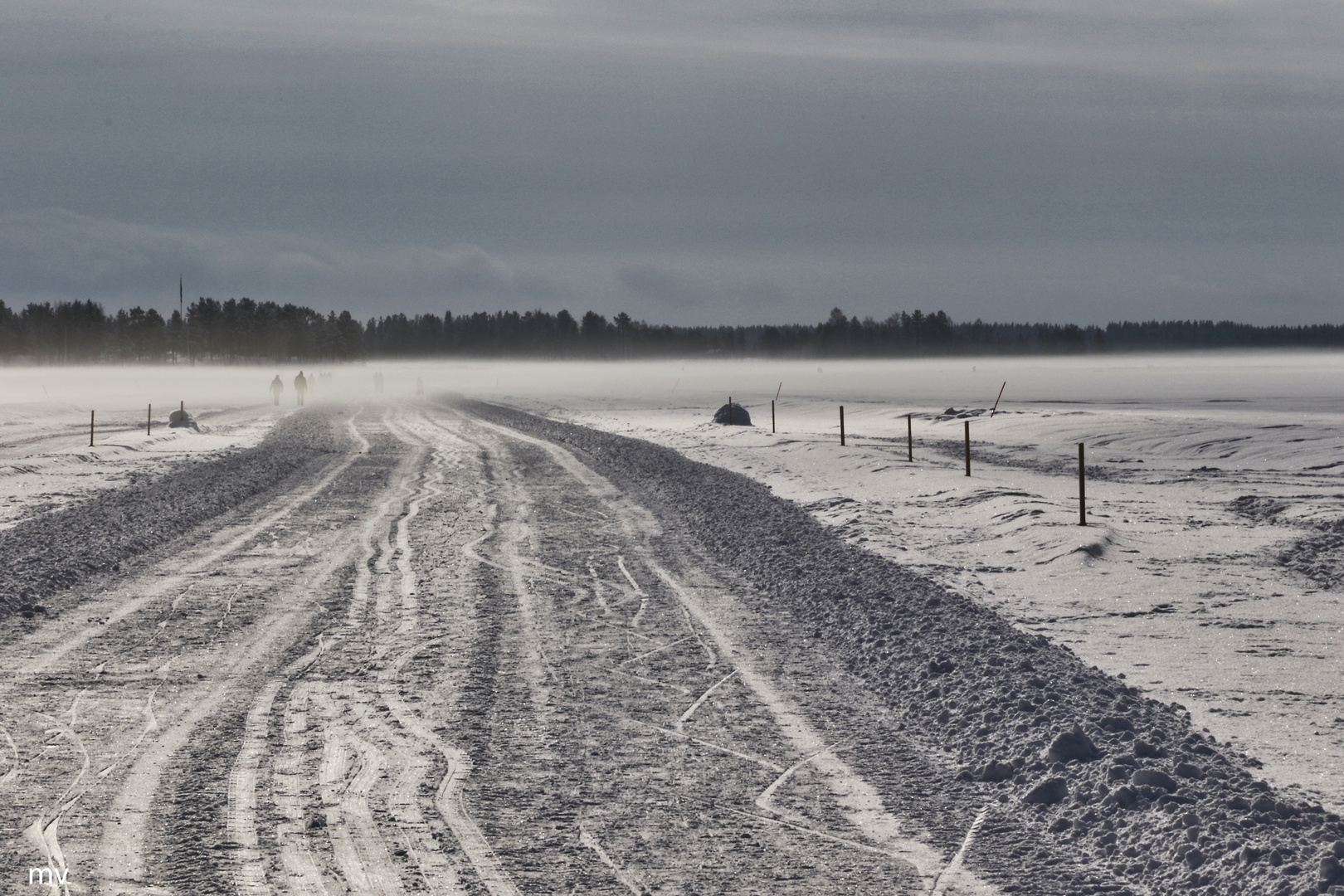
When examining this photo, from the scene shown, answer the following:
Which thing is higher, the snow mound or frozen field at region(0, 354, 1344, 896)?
the snow mound

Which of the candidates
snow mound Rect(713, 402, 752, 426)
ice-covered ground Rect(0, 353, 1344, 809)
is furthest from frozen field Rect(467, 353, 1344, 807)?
snow mound Rect(713, 402, 752, 426)

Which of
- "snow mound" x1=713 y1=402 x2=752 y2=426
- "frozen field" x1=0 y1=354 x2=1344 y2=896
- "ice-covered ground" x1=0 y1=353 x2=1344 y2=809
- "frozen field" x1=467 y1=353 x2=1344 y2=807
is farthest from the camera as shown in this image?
"snow mound" x1=713 y1=402 x2=752 y2=426

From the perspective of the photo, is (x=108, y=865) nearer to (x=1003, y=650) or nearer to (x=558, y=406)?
(x=1003, y=650)

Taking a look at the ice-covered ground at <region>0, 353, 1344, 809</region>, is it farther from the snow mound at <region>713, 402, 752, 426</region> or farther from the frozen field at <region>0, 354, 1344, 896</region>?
the snow mound at <region>713, 402, 752, 426</region>

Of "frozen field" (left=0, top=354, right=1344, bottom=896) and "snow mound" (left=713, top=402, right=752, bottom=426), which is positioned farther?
"snow mound" (left=713, top=402, right=752, bottom=426)

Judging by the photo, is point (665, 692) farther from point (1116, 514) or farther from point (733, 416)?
point (733, 416)

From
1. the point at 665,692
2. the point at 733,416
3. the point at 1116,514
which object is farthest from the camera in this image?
the point at 733,416

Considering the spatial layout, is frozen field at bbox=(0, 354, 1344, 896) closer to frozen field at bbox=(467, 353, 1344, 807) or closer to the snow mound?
frozen field at bbox=(467, 353, 1344, 807)

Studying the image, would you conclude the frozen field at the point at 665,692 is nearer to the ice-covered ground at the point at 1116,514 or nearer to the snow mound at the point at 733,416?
the ice-covered ground at the point at 1116,514

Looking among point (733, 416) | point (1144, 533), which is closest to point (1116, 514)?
point (1144, 533)

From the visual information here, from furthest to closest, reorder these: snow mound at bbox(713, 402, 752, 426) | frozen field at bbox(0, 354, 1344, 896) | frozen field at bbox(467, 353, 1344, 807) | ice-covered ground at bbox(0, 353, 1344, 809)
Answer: snow mound at bbox(713, 402, 752, 426)
ice-covered ground at bbox(0, 353, 1344, 809)
frozen field at bbox(467, 353, 1344, 807)
frozen field at bbox(0, 354, 1344, 896)

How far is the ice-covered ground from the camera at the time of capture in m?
6.85

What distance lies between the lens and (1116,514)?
48.1 ft

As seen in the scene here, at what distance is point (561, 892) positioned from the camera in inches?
153
